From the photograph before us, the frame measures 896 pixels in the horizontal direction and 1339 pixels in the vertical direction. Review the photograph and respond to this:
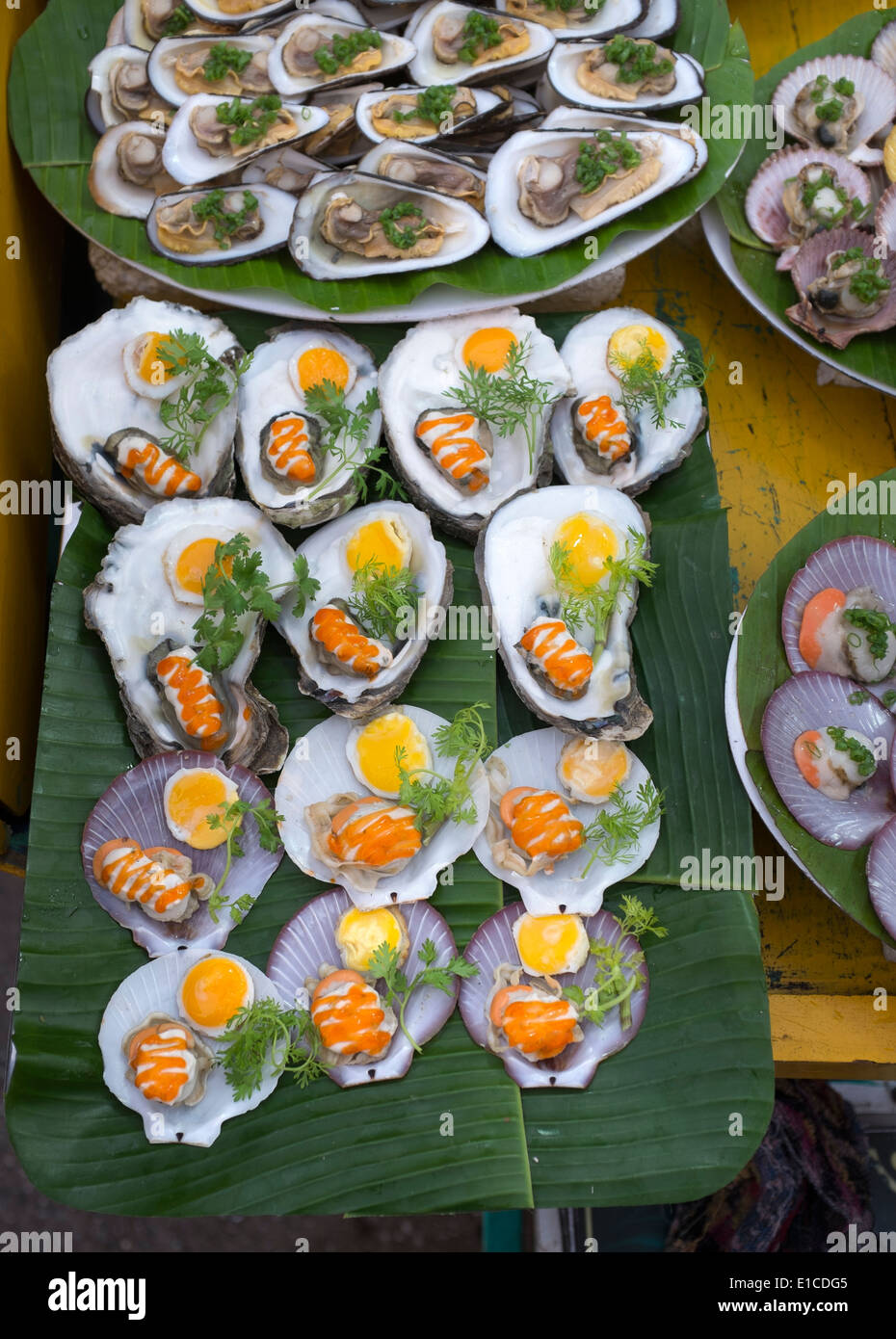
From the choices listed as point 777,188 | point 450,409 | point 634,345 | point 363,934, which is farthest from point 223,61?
point 363,934

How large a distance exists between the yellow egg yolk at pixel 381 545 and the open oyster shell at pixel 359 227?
0.69m

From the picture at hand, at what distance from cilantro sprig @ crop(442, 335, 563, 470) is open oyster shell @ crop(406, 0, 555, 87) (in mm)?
817

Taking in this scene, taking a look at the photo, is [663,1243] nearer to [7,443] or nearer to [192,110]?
[7,443]

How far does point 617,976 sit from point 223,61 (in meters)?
2.63

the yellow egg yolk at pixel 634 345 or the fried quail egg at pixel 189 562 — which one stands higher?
the yellow egg yolk at pixel 634 345

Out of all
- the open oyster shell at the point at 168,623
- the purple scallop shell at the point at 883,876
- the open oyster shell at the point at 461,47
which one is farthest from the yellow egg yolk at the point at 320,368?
the purple scallop shell at the point at 883,876

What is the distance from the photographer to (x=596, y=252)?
2.85m

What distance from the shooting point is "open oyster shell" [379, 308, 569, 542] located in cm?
273

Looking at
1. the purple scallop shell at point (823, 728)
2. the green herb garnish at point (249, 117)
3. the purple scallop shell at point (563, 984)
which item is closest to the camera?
the purple scallop shell at point (563, 984)

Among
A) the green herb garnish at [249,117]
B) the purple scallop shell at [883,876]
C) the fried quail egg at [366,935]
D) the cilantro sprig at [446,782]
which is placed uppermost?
the green herb garnish at [249,117]

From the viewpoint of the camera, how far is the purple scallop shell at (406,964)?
7.93 ft

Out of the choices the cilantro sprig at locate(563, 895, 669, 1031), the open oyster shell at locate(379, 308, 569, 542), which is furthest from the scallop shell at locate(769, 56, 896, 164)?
the cilantro sprig at locate(563, 895, 669, 1031)

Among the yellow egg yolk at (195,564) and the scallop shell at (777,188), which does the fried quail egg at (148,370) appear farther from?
the scallop shell at (777,188)

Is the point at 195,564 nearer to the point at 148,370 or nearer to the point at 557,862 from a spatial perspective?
the point at 148,370
